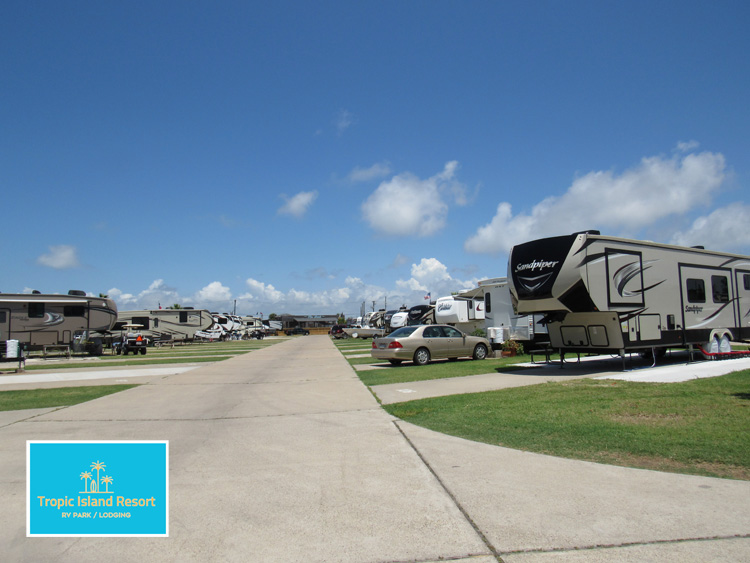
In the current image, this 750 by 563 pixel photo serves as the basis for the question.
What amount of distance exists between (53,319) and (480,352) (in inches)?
895

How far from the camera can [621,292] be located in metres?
14.1

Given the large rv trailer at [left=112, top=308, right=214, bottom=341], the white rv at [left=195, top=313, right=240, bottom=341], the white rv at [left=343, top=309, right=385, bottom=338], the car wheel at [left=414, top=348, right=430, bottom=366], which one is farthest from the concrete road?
the white rv at [left=195, top=313, right=240, bottom=341]

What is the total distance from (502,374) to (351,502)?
34.9 feet

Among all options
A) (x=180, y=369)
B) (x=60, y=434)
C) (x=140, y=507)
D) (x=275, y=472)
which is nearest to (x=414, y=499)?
(x=275, y=472)

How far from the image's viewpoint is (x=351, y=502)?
4.86 metres

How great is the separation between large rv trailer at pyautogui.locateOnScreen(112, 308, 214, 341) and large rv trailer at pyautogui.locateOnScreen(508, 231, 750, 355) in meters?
40.2

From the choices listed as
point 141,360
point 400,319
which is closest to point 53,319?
point 141,360

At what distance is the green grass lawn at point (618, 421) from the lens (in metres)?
6.00

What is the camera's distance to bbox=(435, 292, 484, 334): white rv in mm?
26641

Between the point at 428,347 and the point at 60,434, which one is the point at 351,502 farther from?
the point at 428,347

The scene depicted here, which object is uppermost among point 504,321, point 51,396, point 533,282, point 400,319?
point 533,282

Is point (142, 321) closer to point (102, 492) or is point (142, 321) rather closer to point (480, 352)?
point (480, 352)

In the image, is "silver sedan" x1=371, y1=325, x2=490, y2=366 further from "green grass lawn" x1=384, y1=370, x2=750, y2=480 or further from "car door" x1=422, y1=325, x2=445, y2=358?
"green grass lawn" x1=384, y1=370, x2=750, y2=480

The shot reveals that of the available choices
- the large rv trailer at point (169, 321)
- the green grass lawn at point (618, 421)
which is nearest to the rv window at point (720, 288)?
the green grass lawn at point (618, 421)
